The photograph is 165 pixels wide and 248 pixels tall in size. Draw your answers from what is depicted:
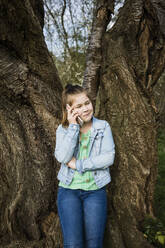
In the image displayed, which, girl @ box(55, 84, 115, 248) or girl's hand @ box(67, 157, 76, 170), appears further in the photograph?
girl's hand @ box(67, 157, 76, 170)

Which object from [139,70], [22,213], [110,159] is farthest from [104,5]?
[22,213]

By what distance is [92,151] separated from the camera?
2.46 metres

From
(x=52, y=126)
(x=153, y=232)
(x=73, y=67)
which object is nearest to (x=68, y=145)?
(x=52, y=126)

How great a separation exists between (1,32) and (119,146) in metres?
2.06

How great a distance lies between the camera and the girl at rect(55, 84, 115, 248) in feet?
7.23

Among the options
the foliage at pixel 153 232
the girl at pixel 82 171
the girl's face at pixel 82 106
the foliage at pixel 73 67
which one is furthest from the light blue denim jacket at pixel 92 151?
the foliage at pixel 73 67

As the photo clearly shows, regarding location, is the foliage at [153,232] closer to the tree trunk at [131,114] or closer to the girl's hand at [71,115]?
the tree trunk at [131,114]

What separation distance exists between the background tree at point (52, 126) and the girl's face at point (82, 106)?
0.54 metres

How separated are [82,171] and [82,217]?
505 mm

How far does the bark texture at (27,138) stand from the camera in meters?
2.66

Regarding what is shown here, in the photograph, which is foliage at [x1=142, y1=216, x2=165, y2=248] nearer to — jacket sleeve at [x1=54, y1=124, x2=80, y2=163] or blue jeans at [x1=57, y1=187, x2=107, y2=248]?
blue jeans at [x1=57, y1=187, x2=107, y2=248]

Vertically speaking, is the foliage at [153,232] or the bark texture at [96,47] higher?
the bark texture at [96,47]

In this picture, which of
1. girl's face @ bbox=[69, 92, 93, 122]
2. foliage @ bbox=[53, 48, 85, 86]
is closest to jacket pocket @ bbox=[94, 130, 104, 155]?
girl's face @ bbox=[69, 92, 93, 122]

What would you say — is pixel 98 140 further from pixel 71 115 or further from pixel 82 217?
pixel 82 217
